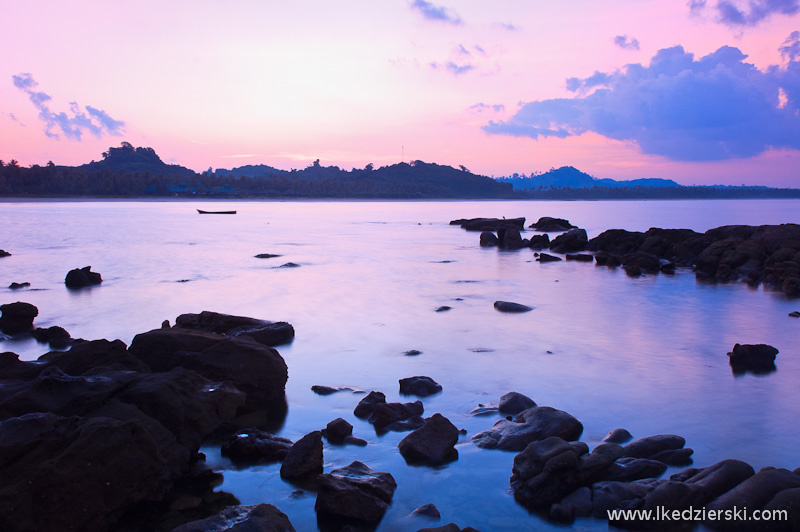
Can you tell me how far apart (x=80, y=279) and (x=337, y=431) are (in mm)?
13731

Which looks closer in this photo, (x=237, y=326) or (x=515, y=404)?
(x=515, y=404)

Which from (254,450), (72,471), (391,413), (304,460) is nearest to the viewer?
(72,471)

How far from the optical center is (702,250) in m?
26.9

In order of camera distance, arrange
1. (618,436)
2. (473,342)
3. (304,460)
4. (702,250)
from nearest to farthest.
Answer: (304,460) → (618,436) → (473,342) → (702,250)

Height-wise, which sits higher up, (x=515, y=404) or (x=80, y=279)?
(x=515, y=404)

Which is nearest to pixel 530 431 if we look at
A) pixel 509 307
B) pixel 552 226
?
pixel 509 307

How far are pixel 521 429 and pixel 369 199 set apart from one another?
170 m

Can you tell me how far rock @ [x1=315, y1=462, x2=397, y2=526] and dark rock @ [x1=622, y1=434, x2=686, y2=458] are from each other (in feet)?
8.00

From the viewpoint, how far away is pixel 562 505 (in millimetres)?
5051

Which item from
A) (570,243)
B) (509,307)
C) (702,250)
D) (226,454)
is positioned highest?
(702,250)

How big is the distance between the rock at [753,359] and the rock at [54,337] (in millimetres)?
10666

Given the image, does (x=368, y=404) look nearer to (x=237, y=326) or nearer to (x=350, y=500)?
(x=350, y=500)

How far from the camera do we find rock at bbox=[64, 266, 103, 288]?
672 inches

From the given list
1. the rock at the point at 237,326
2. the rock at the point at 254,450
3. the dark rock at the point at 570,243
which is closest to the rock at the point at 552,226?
the dark rock at the point at 570,243
